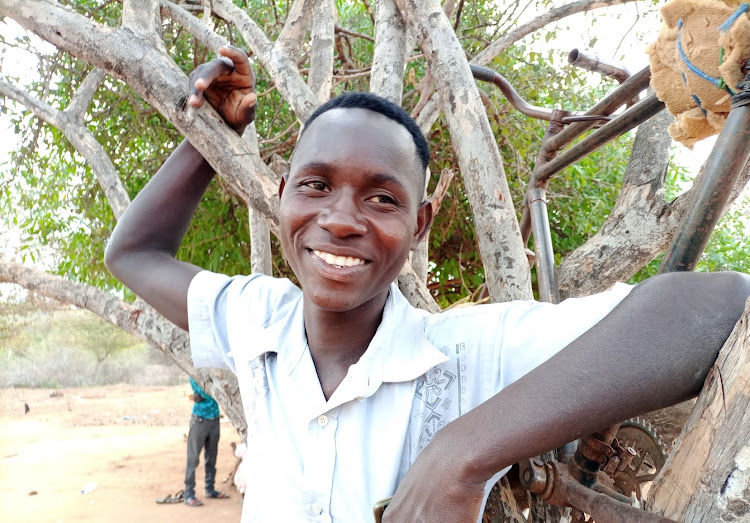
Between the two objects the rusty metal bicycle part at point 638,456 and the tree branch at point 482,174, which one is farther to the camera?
the tree branch at point 482,174

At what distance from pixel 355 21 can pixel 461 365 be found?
17.1 ft

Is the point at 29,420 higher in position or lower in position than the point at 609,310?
lower

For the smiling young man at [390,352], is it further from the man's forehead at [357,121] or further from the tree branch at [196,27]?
the tree branch at [196,27]

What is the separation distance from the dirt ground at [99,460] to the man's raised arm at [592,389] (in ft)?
20.6

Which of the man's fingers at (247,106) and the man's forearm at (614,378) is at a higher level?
the man's fingers at (247,106)

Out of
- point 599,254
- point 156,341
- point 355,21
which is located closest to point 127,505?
point 156,341

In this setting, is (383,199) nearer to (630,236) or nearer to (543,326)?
(543,326)

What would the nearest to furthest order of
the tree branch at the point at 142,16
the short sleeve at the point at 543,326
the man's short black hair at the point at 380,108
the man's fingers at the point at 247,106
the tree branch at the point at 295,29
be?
the short sleeve at the point at 543,326
the man's short black hair at the point at 380,108
the man's fingers at the point at 247,106
the tree branch at the point at 142,16
the tree branch at the point at 295,29

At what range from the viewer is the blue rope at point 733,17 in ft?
2.62

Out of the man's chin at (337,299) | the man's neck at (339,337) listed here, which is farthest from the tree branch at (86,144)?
the man's chin at (337,299)

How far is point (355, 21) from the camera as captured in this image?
567 centimetres

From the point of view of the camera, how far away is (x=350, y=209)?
1.11m

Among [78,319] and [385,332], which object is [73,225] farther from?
[78,319]

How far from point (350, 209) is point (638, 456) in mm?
815
